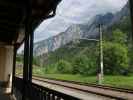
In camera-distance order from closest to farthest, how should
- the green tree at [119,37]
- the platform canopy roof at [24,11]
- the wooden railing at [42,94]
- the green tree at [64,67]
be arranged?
the wooden railing at [42,94] → the platform canopy roof at [24,11] → the green tree at [119,37] → the green tree at [64,67]

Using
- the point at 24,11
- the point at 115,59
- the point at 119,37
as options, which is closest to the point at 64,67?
the point at 119,37

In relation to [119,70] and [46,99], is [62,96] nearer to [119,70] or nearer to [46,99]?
[46,99]

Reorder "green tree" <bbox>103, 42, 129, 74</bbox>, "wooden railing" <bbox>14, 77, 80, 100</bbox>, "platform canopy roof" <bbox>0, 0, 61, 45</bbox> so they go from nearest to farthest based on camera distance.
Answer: "wooden railing" <bbox>14, 77, 80, 100</bbox>, "platform canopy roof" <bbox>0, 0, 61, 45</bbox>, "green tree" <bbox>103, 42, 129, 74</bbox>

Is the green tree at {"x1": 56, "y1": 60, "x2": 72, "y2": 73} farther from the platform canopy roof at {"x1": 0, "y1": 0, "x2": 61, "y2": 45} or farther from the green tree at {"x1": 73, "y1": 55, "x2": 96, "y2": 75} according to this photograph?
the platform canopy roof at {"x1": 0, "y1": 0, "x2": 61, "y2": 45}

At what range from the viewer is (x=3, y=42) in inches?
436

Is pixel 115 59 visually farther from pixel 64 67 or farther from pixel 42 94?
pixel 42 94

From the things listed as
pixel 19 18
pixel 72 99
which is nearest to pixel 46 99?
pixel 72 99

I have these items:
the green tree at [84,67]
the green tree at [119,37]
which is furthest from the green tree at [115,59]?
the green tree at [119,37]

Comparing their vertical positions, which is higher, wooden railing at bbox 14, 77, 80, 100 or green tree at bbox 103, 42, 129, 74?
green tree at bbox 103, 42, 129, 74

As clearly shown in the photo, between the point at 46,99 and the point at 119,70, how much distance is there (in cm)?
2996

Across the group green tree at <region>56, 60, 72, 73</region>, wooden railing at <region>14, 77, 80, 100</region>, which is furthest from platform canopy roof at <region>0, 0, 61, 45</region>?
green tree at <region>56, 60, 72, 73</region>

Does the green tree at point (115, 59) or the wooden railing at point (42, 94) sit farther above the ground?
the green tree at point (115, 59)

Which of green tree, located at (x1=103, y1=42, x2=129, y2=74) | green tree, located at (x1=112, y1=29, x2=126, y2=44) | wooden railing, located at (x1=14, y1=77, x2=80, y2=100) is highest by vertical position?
green tree, located at (x1=112, y1=29, x2=126, y2=44)

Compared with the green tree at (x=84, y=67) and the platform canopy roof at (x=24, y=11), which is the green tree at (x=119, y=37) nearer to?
the green tree at (x=84, y=67)
